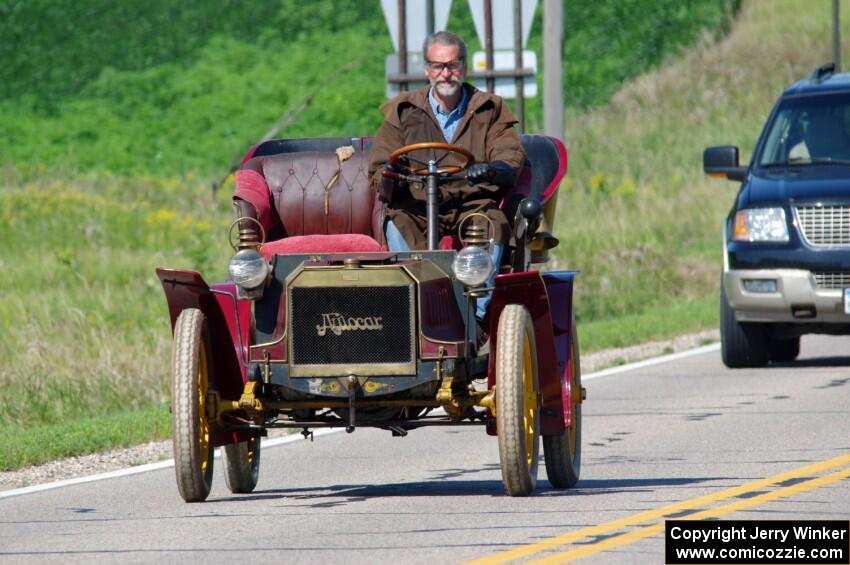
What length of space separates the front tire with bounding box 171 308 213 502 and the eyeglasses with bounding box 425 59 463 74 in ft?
5.58

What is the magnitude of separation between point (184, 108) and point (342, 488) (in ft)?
117

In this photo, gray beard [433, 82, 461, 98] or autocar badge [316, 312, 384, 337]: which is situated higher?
gray beard [433, 82, 461, 98]

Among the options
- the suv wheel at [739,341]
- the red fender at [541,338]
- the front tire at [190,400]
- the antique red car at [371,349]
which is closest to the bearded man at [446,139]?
the antique red car at [371,349]

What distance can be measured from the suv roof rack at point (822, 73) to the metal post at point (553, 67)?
696 cm

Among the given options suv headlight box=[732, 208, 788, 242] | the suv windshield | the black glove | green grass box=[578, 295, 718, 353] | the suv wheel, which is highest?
the black glove

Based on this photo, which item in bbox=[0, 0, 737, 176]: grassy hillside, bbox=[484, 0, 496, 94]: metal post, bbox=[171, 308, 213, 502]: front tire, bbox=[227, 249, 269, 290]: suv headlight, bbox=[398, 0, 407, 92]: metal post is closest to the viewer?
bbox=[171, 308, 213, 502]: front tire

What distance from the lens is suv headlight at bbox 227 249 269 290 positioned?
9.16 m

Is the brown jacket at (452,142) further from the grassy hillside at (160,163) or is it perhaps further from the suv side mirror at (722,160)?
the suv side mirror at (722,160)

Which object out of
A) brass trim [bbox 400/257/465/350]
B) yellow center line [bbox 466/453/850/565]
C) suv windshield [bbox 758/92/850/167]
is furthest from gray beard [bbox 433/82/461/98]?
suv windshield [bbox 758/92/850/167]

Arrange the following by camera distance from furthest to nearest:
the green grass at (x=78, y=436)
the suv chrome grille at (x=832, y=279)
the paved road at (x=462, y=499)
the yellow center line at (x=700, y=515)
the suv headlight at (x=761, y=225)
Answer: the suv headlight at (x=761, y=225) → the suv chrome grille at (x=832, y=279) → the green grass at (x=78, y=436) → the paved road at (x=462, y=499) → the yellow center line at (x=700, y=515)

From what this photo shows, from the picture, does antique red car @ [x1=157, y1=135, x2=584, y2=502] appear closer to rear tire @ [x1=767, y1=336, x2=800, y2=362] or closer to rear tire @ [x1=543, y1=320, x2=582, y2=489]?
rear tire @ [x1=543, y1=320, x2=582, y2=489]

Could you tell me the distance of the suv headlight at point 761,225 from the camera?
1530 cm

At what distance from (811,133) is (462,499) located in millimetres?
7456

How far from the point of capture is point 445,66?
986 cm
